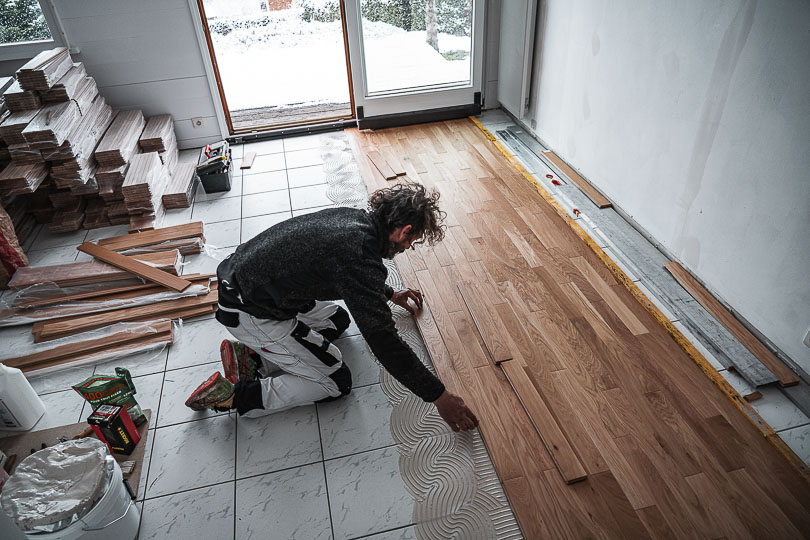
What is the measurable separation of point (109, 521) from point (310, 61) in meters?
5.30

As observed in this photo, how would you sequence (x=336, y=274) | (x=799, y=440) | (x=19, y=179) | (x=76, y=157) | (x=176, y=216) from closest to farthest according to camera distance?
(x=336, y=274)
(x=799, y=440)
(x=19, y=179)
(x=76, y=157)
(x=176, y=216)

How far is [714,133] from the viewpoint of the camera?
9.11ft

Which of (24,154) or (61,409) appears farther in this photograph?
(24,154)

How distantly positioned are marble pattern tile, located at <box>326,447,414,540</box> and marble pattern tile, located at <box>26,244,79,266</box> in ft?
8.45

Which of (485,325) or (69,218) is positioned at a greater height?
(69,218)

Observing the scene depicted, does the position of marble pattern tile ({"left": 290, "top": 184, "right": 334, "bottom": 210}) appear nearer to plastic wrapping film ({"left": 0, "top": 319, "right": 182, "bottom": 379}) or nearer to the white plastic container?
plastic wrapping film ({"left": 0, "top": 319, "right": 182, "bottom": 379})

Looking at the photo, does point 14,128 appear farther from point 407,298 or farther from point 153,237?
point 407,298

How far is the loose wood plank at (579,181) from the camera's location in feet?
12.7

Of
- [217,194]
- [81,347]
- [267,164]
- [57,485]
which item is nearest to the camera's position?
[57,485]

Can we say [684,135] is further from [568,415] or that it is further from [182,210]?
[182,210]

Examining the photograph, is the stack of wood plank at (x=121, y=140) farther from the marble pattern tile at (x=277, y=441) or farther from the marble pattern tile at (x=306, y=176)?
the marble pattern tile at (x=277, y=441)

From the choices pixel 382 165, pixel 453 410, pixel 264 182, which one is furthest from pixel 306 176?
pixel 453 410

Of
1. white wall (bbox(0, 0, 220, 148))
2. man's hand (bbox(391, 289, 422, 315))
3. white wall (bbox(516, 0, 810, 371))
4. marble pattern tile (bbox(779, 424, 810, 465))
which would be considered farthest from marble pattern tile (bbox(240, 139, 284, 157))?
marble pattern tile (bbox(779, 424, 810, 465))

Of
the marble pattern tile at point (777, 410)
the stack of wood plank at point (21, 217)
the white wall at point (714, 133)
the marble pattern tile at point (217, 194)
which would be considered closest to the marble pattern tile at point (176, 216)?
the marble pattern tile at point (217, 194)
